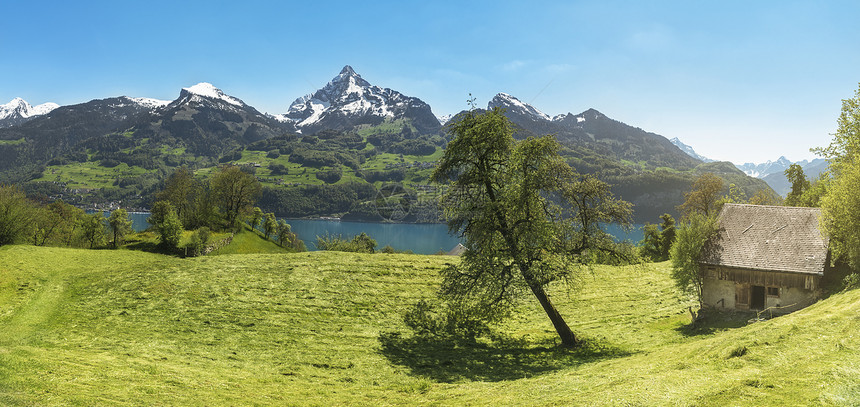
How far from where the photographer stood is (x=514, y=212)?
78.2 feet

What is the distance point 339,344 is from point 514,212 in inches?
511

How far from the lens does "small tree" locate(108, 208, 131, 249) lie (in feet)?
197

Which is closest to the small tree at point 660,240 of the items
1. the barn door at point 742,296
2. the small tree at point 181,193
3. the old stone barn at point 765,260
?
the old stone barn at point 765,260

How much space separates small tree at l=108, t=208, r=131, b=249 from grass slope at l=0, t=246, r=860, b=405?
77.4 ft

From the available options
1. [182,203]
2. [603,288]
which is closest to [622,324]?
[603,288]

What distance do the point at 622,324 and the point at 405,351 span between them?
1682cm

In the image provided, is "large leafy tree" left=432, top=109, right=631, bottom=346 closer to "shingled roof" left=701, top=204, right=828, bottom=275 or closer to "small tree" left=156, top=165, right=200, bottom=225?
"shingled roof" left=701, top=204, right=828, bottom=275

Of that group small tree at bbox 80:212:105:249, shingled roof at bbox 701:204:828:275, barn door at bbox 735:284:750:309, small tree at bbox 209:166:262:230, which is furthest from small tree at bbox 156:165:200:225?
barn door at bbox 735:284:750:309

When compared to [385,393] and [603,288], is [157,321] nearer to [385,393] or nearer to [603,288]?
[385,393]

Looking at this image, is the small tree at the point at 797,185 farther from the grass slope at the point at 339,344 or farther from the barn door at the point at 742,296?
the barn door at the point at 742,296

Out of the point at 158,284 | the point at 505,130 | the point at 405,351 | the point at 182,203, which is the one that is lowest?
the point at 405,351

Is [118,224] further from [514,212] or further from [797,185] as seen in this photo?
[797,185]

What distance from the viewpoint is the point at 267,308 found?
95.1ft

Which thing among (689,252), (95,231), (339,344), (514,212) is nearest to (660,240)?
(689,252)
